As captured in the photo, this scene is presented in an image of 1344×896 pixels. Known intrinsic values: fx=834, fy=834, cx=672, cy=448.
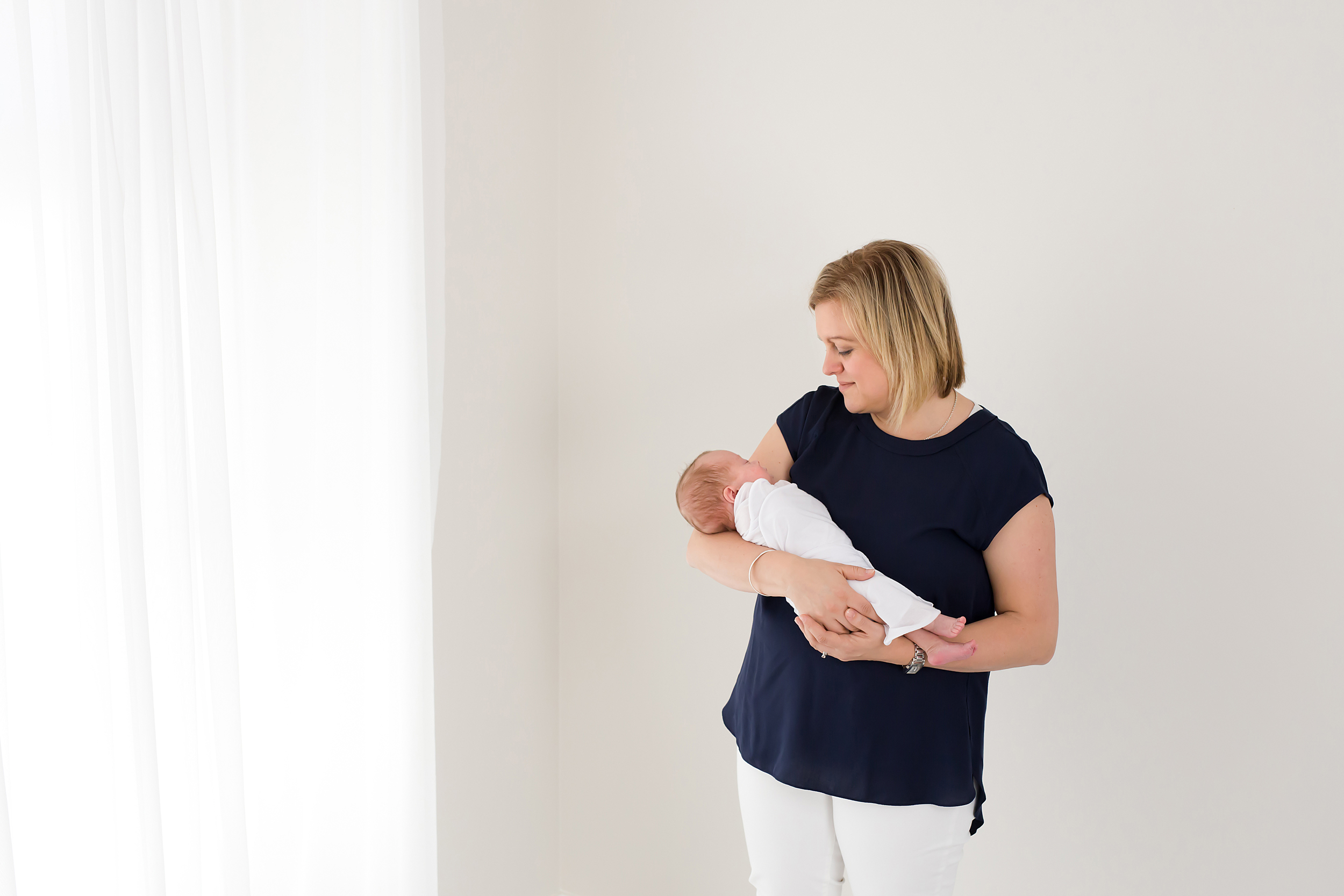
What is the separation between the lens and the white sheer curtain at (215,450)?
98cm

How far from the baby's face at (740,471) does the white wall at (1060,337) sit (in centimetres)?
55

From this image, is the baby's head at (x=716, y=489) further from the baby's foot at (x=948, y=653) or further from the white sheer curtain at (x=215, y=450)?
the white sheer curtain at (x=215, y=450)

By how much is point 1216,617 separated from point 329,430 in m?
1.70

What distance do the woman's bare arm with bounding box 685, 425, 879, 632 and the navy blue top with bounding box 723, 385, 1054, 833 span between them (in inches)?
4.5

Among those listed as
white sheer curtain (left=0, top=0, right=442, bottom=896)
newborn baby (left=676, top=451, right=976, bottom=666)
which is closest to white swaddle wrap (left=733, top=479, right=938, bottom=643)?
newborn baby (left=676, top=451, right=976, bottom=666)

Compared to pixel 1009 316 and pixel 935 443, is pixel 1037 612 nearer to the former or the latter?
pixel 935 443

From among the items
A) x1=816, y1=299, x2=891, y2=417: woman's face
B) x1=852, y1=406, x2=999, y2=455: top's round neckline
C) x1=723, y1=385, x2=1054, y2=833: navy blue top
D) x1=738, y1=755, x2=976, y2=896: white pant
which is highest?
x1=816, y1=299, x2=891, y2=417: woman's face

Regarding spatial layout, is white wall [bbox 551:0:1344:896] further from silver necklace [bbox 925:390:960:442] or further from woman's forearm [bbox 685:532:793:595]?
woman's forearm [bbox 685:532:793:595]

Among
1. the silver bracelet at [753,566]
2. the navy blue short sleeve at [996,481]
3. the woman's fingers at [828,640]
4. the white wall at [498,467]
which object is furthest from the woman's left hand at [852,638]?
the white wall at [498,467]

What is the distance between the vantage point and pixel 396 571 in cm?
155

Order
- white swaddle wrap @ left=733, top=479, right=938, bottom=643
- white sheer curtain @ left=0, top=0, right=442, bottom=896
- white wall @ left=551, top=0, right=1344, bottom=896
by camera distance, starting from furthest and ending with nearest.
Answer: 1. white wall @ left=551, top=0, right=1344, bottom=896
2. white swaddle wrap @ left=733, top=479, right=938, bottom=643
3. white sheer curtain @ left=0, top=0, right=442, bottom=896

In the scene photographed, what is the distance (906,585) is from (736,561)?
0.27 m

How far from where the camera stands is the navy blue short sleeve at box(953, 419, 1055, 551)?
1278 mm

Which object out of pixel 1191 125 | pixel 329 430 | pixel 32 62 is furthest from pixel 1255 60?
pixel 32 62
